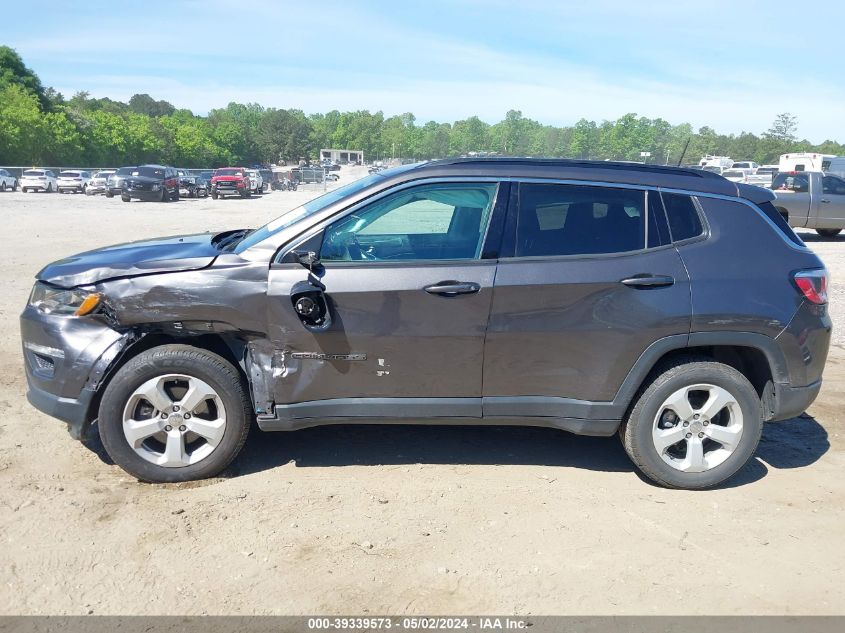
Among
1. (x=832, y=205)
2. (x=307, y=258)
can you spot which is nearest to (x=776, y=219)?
(x=307, y=258)

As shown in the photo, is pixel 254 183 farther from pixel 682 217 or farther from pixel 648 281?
pixel 648 281

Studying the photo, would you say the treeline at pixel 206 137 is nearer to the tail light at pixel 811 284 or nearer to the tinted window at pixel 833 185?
the tail light at pixel 811 284

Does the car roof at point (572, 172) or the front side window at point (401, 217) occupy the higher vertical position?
the car roof at point (572, 172)

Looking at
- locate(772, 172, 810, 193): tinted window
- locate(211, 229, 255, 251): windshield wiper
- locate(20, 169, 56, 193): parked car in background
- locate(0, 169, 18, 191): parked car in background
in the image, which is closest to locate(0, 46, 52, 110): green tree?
locate(0, 169, 18, 191): parked car in background

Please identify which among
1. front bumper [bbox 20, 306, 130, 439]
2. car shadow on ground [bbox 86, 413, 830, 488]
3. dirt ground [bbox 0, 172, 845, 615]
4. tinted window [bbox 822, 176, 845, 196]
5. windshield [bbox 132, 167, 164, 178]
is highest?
windshield [bbox 132, 167, 164, 178]

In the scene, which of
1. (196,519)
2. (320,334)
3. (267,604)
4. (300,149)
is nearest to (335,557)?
(267,604)

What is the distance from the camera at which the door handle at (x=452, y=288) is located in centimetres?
414

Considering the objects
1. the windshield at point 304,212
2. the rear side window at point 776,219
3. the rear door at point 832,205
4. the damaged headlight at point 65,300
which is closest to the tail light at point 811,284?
→ the rear side window at point 776,219

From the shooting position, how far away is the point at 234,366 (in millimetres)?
4312

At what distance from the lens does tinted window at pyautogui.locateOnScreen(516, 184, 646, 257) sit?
430 centimetres

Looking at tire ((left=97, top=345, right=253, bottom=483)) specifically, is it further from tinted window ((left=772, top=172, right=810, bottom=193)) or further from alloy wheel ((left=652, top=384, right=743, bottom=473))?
tinted window ((left=772, top=172, right=810, bottom=193))

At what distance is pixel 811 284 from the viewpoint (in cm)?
435

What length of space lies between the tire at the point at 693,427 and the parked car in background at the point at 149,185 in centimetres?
3479

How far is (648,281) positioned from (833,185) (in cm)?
1761
